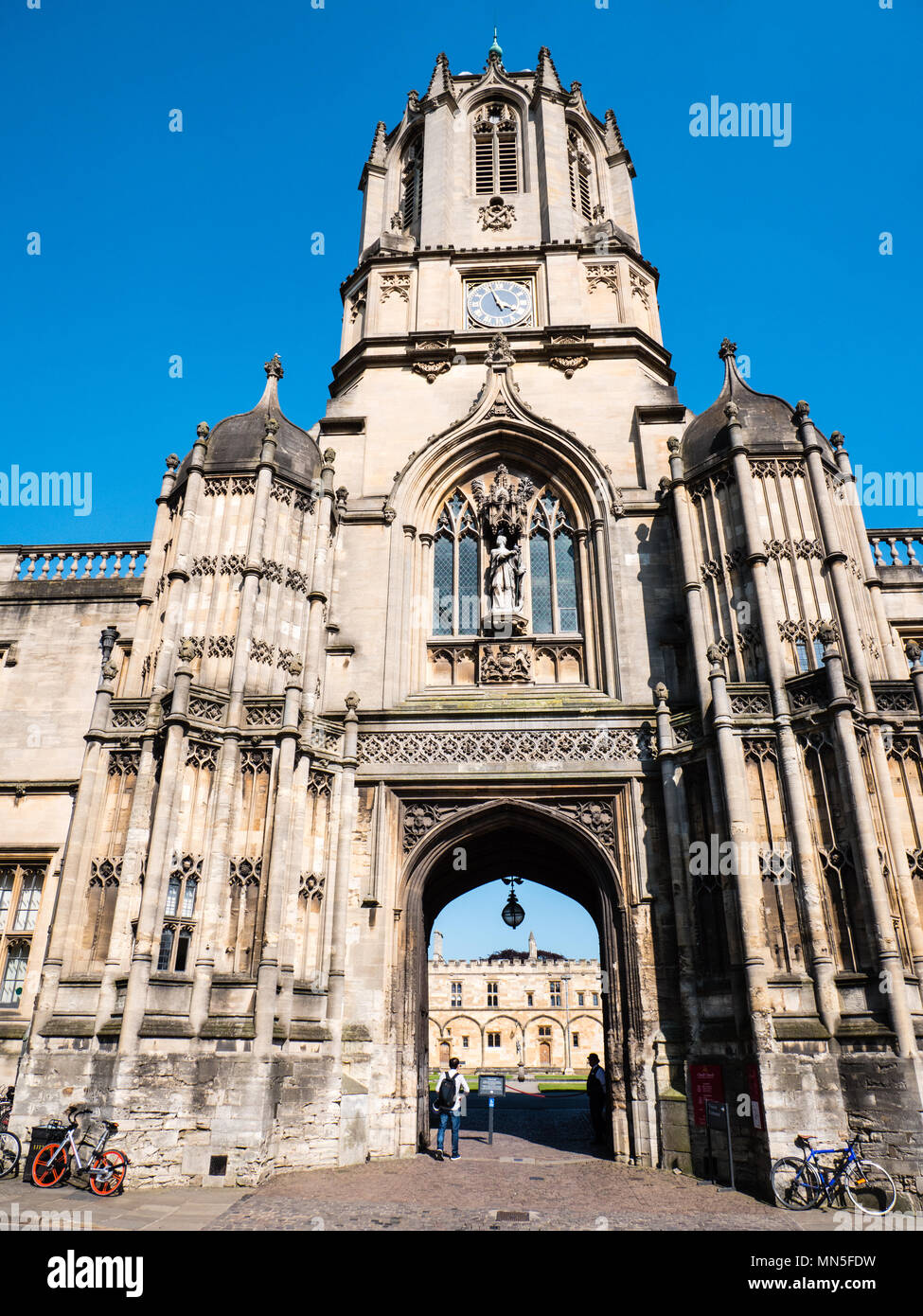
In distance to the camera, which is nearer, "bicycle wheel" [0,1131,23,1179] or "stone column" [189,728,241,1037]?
"bicycle wheel" [0,1131,23,1179]

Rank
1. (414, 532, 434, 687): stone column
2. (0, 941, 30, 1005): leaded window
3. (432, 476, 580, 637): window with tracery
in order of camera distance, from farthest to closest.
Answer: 1. (432, 476, 580, 637): window with tracery
2. (414, 532, 434, 687): stone column
3. (0, 941, 30, 1005): leaded window

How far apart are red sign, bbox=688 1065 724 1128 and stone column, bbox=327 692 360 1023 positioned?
17.8ft

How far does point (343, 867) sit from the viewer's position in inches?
598

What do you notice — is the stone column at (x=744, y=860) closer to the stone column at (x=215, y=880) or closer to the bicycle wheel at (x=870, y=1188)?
the bicycle wheel at (x=870, y=1188)

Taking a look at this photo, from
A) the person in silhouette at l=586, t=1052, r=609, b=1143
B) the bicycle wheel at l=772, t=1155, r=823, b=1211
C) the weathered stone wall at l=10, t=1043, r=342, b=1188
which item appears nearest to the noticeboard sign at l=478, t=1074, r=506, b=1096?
the person in silhouette at l=586, t=1052, r=609, b=1143

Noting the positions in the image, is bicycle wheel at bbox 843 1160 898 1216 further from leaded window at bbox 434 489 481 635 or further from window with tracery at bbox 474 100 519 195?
window with tracery at bbox 474 100 519 195

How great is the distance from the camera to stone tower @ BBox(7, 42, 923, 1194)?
41.4 ft

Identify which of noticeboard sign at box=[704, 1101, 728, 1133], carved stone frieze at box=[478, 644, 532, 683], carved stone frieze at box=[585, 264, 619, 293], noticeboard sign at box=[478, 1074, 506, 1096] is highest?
carved stone frieze at box=[585, 264, 619, 293]

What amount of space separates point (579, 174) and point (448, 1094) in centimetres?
2395

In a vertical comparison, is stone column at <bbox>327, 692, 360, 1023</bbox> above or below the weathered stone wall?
above

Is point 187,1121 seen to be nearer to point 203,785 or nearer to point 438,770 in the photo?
point 203,785

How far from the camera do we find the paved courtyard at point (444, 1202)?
9414mm

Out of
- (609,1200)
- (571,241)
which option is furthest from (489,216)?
(609,1200)
